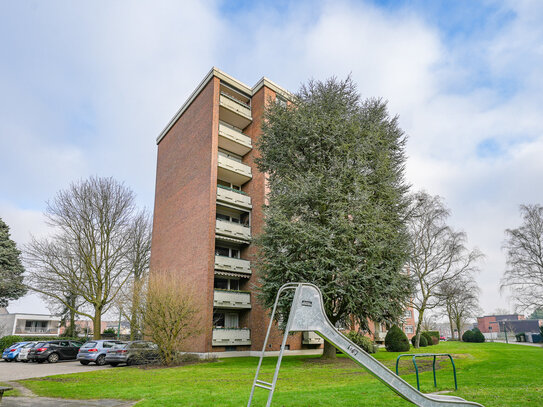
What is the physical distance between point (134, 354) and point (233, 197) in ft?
39.8

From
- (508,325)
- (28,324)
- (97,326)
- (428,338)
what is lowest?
(508,325)

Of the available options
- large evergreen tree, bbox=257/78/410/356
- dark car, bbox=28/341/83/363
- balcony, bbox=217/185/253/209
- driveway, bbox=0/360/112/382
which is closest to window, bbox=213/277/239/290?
balcony, bbox=217/185/253/209

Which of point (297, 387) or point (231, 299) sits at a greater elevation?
point (231, 299)

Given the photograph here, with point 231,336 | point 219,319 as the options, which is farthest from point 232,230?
point 231,336

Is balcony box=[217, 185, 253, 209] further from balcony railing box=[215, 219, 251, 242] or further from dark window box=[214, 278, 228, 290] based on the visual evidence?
dark window box=[214, 278, 228, 290]

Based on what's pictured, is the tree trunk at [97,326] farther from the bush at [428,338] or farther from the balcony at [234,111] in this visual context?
the bush at [428,338]

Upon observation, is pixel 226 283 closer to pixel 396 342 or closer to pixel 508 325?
pixel 396 342

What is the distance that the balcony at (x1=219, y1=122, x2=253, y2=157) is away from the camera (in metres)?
28.3

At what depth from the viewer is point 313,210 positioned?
19625 mm

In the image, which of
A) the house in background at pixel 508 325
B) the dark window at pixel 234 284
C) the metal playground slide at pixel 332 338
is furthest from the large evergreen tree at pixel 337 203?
→ the house in background at pixel 508 325

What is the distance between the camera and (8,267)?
118 ft

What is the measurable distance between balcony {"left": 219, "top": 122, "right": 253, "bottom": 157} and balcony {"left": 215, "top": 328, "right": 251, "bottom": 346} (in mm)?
13800

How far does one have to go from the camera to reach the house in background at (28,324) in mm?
56156

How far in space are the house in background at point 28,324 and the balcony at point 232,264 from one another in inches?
1723
